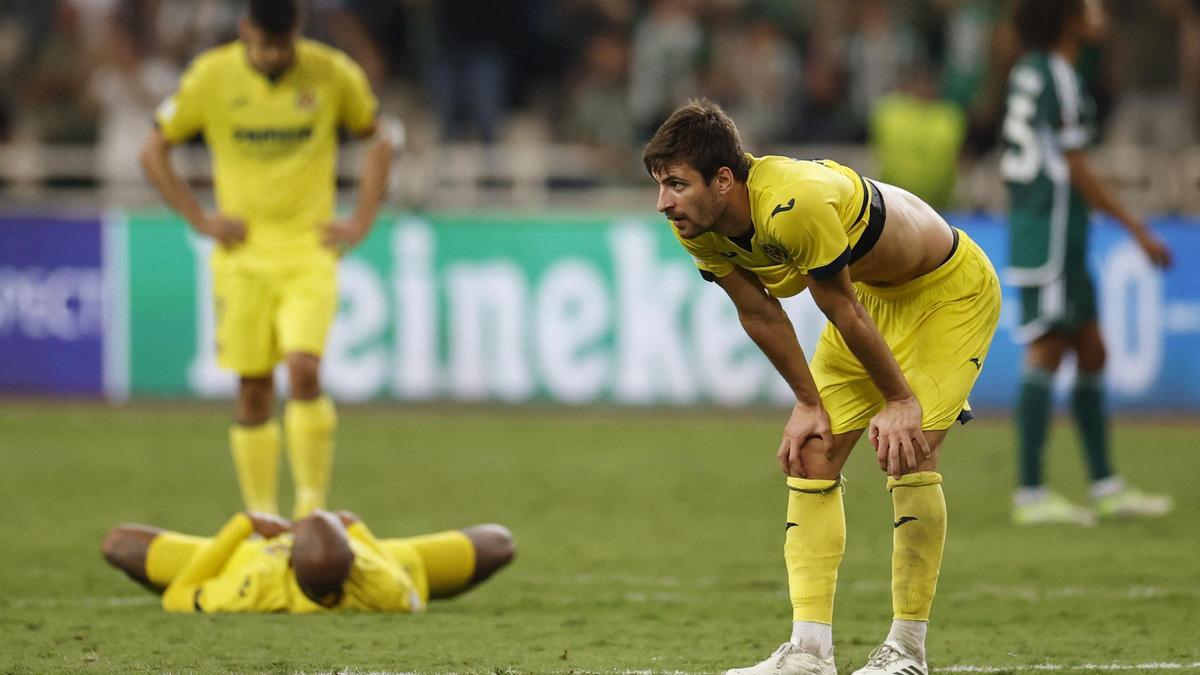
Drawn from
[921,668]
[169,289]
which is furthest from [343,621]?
[169,289]

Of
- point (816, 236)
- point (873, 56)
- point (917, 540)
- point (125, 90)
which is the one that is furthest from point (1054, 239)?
point (125, 90)

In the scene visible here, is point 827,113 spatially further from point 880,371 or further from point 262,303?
point 880,371

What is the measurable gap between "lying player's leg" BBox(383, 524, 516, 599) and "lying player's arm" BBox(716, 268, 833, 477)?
1621 millimetres

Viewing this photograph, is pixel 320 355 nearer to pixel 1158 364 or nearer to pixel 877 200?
pixel 877 200

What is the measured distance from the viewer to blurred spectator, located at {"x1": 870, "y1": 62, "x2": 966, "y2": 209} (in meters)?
15.9

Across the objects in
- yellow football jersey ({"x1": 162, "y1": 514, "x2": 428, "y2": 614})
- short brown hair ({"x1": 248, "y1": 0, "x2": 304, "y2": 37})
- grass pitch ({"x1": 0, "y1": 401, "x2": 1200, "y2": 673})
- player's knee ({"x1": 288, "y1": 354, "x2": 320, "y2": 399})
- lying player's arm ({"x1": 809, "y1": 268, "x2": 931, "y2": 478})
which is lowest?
grass pitch ({"x1": 0, "y1": 401, "x2": 1200, "y2": 673})

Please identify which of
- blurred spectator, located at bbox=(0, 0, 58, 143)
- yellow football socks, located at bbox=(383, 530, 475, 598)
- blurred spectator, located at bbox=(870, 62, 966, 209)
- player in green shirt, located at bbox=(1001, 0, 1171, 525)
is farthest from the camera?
blurred spectator, located at bbox=(0, 0, 58, 143)

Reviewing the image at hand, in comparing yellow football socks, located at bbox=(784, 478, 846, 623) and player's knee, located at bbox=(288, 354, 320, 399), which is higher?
player's knee, located at bbox=(288, 354, 320, 399)

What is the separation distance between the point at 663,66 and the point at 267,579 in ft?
34.1

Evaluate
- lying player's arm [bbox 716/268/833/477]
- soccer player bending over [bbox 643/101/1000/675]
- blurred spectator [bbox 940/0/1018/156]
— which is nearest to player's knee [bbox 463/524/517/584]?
soccer player bending over [bbox 643/101/1000/675]

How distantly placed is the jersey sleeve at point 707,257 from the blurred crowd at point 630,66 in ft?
35.0

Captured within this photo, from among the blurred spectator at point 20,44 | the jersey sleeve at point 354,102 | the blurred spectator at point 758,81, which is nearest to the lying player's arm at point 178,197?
the jersey sleeve at point 354,102

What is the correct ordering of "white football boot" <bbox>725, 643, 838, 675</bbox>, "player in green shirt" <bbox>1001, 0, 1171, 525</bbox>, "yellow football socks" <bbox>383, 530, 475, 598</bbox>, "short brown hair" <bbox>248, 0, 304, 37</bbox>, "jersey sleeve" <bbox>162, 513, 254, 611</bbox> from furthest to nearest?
"player in green shirt" <bbox>1001, 0, 1171, 525</bbox>
"short brown hair" <bbox>248, 0, 304, 37</bbox>
"yellow football socks" <bbox>383, 530, 475, 598</bbox>
"jersey sleeve" <bbox>162, 513, 254, 611</bbox>
"white football boot" <bbox>725, 643, 838, 675</bbox>

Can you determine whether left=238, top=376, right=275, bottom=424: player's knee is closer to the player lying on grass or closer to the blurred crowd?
the player lying on grass
